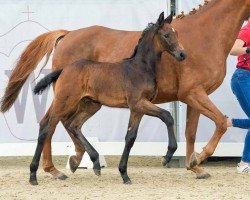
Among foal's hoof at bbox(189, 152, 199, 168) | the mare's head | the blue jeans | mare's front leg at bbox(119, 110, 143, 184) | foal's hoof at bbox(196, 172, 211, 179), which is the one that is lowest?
foal's hoof at bbox(196, 172, 211, 179)

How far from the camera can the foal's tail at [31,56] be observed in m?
9.12

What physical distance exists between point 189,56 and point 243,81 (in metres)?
0.82

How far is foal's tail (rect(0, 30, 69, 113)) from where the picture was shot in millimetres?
9123

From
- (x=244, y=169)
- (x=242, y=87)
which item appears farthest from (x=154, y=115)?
(x=244, y=169)

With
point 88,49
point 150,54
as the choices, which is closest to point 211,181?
point 150,54

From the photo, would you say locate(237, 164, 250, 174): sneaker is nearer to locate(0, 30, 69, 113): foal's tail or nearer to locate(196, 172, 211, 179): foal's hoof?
locate(196, 172, 211, 179): foal's hoof

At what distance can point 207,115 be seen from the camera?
27.3 ft

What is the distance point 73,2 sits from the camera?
33.5 feet

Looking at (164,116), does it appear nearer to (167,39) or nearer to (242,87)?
(167,39)

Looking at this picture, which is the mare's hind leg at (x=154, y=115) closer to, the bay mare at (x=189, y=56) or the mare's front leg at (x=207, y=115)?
the bay mare at (x=189, y=56)

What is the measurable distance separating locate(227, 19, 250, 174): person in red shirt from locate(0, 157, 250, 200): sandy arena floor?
276 millimetres

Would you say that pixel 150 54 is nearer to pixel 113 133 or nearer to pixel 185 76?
pixel 185 76

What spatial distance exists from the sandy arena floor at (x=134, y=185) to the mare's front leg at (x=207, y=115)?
0.29 m

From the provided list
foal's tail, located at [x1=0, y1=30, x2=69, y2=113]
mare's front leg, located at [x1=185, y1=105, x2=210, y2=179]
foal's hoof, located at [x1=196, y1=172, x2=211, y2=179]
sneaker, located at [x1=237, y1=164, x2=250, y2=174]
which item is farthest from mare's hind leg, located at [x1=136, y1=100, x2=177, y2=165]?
foal's tail, located at [x1=0, y1=30, x2=69, y2=113]
